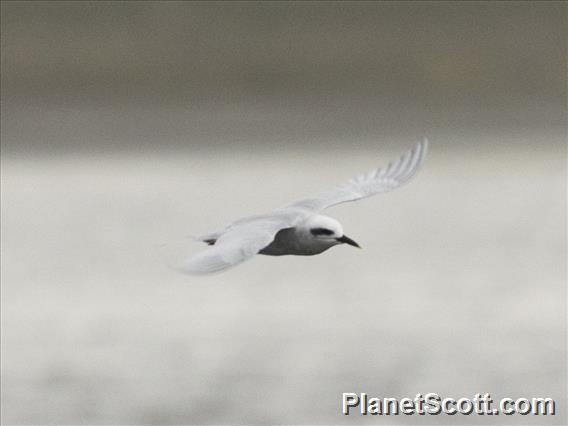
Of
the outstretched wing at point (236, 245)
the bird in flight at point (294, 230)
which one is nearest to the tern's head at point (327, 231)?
the bird in flight at point (294, 230)

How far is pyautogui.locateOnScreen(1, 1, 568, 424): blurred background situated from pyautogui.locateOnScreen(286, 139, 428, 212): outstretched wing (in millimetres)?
1416

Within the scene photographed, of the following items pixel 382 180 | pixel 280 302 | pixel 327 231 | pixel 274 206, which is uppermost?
pixel 274 206

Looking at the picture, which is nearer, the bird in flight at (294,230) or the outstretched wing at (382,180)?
the bird in flight at (294,230)

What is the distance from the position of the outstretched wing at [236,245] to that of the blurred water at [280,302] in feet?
1.08

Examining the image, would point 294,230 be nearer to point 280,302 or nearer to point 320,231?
point 320,231

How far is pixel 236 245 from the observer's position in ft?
20.0

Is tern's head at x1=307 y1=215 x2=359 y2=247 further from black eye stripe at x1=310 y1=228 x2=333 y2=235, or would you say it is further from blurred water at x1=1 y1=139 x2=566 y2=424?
blurred water at x1=1 y1=139 x2=566 y2=424

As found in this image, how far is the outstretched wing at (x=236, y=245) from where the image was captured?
5.84 metres

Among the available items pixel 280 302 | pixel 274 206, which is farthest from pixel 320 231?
pixel 274 206

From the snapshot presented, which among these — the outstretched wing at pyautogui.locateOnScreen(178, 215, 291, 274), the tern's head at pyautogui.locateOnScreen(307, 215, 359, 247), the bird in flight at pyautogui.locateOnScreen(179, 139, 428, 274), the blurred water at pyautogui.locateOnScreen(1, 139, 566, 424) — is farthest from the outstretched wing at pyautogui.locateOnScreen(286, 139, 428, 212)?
the blurred water at pyautogui.locateOnScreen(1, 139, 566, 424)

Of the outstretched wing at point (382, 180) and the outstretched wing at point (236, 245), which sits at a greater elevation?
the outstretched wing at point (382, 180)

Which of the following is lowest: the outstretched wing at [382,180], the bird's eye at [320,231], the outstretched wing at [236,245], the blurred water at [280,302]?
the outstretched wing at [236,245]

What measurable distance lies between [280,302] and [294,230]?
623cm

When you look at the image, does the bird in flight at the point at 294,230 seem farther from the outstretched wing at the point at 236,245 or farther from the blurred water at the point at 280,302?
the blurred water at the point at 280,302
